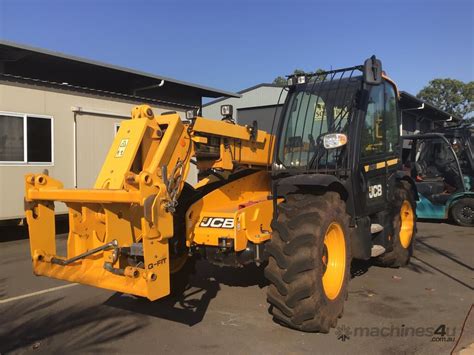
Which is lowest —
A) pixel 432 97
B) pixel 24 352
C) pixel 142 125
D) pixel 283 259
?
pixel 24 352

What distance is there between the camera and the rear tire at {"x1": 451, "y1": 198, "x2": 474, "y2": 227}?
1183 cm

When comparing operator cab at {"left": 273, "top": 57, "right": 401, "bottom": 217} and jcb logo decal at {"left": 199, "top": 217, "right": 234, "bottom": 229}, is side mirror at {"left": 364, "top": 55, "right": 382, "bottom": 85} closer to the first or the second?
operator cab at {"left": 273, "top": 57, "right": 401, "bottom": 217}

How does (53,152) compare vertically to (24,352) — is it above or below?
above

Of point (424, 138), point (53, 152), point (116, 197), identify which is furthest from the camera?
point (424, 138)

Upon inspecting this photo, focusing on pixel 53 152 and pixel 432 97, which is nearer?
pixel 53 152

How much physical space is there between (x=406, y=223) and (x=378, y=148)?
198 centimetres

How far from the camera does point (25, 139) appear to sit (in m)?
10.0

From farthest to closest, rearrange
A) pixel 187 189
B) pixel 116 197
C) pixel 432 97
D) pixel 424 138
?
pixel 432 97 → pixel 424 138 → pixel 187 189 → pixel 116 197

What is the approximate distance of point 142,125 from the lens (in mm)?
Answer: 4508

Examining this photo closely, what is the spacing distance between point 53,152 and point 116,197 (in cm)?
752

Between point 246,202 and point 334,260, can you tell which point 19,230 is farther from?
point 334,260

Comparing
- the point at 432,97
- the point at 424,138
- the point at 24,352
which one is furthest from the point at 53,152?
the point at 432,97

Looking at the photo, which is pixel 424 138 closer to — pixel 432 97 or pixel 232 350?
pixel 232 350

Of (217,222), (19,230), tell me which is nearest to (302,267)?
(217,222)
